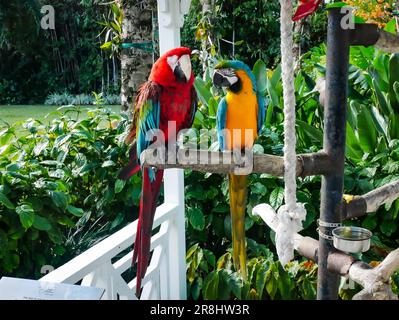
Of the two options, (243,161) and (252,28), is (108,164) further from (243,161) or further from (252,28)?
(252,28)

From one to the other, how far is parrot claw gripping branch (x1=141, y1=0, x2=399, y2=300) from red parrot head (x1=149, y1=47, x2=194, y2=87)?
15 cm

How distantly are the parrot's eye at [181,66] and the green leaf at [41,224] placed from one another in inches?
24.4

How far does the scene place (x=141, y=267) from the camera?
97 cm

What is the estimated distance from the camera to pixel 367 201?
0.72 metres

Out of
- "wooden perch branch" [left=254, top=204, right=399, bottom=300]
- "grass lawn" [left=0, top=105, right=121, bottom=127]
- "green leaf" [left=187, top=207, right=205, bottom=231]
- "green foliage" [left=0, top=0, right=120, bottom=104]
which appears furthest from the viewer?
"grass lawn" [left=0, top=105, right=121, bottom=127]

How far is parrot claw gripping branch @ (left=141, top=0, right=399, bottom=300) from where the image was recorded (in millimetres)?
639

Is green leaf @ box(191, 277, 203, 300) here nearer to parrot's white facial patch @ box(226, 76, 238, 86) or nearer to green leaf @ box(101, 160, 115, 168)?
green leaf @ box(101, 160, 115, 168)

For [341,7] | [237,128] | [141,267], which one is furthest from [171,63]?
[141,267]

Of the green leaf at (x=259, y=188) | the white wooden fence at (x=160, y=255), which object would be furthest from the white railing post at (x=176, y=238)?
the green leaf at (x=259, y=188)

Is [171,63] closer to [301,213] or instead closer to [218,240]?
[301,213]

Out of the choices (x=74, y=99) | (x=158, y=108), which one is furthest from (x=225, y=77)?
(x=74, y=99)

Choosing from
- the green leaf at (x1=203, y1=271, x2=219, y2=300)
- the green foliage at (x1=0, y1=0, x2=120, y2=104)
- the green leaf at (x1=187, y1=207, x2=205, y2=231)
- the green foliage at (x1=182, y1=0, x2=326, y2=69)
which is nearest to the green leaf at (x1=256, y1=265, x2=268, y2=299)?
the green leaf at (x1=203, y1=271, x2=219, y2=300)

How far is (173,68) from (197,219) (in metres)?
0.69

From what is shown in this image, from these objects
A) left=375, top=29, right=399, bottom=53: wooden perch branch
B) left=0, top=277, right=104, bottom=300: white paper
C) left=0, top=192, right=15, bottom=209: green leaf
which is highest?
left=375, top=29, right=399, bottom=53: wooden perch branch
